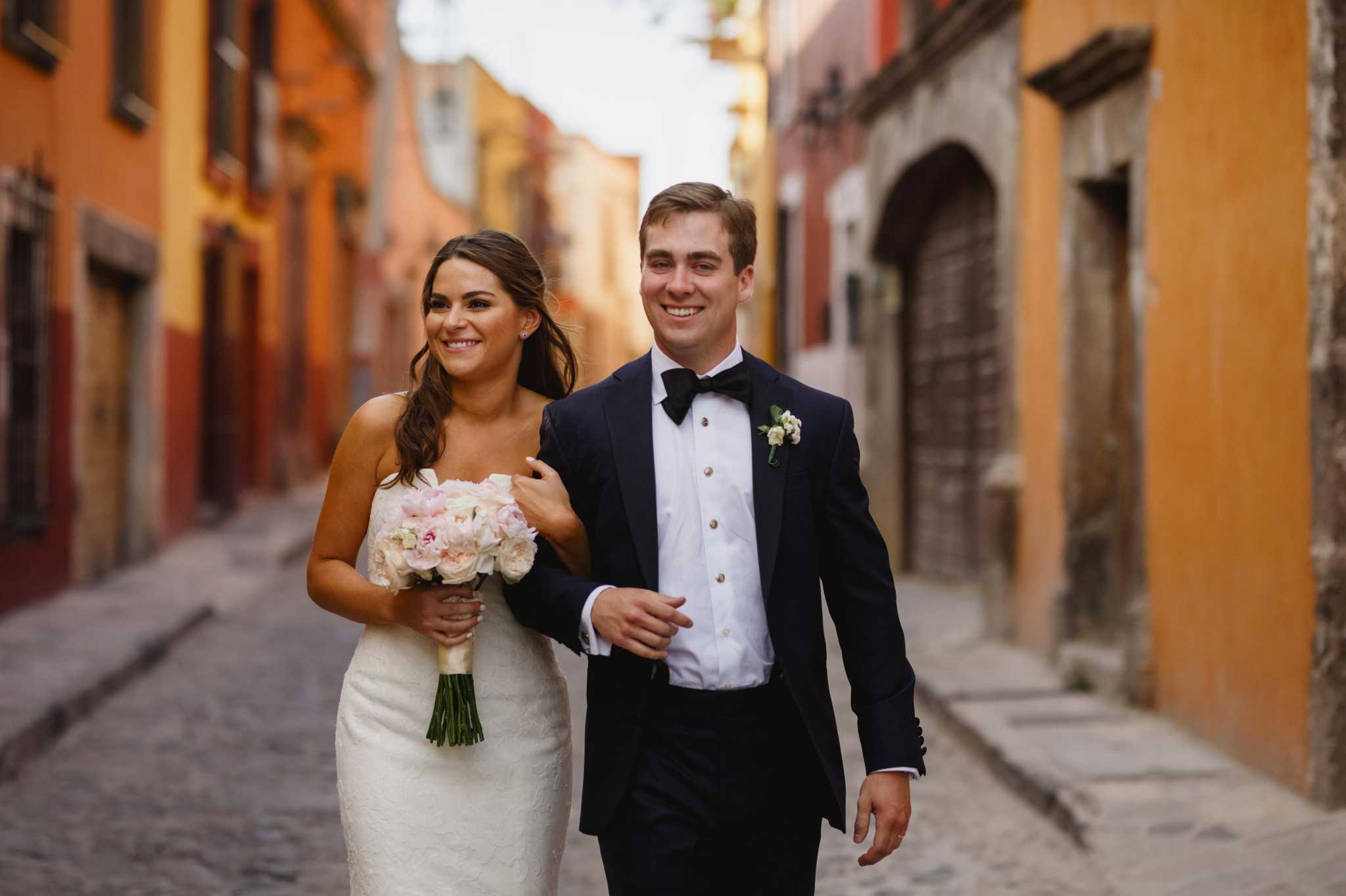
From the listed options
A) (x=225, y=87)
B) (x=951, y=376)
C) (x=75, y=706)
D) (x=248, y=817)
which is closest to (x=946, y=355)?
(x=951, y=376)

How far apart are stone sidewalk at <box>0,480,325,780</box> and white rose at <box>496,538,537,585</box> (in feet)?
14.1

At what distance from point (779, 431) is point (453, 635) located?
2.33ft

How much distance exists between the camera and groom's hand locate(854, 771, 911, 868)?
2.96 meters

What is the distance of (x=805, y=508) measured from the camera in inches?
118

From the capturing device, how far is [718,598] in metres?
2.94

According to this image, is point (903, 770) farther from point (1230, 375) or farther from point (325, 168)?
point (325, 168)

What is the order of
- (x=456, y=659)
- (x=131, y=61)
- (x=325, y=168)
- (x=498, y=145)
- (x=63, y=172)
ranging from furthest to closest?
(x=498, y=145), (x=325, y=168), (x=131, y=61), (x=63, y=172), (x=456, y=659)

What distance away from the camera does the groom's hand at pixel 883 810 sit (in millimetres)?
2961

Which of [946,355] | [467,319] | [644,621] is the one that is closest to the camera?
[644,621]

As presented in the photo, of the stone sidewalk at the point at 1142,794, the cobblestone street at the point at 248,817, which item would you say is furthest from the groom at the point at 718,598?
the stone sidewalk at the point at 1142,794

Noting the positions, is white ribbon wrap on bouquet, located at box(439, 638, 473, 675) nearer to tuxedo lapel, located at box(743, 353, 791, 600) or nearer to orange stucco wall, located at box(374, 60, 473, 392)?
tuxedo lapel, located at box(743, 353, 791, 600)

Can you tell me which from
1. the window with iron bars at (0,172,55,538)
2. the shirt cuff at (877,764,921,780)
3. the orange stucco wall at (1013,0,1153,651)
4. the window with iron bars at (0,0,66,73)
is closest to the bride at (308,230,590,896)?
the shirt cuff at (877,764,921,780)

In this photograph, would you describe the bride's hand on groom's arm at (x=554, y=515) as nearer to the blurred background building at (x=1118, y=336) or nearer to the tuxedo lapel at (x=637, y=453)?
the tuxedo lapel at (x=637, y=453)

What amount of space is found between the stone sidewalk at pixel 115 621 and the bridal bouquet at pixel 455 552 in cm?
404
